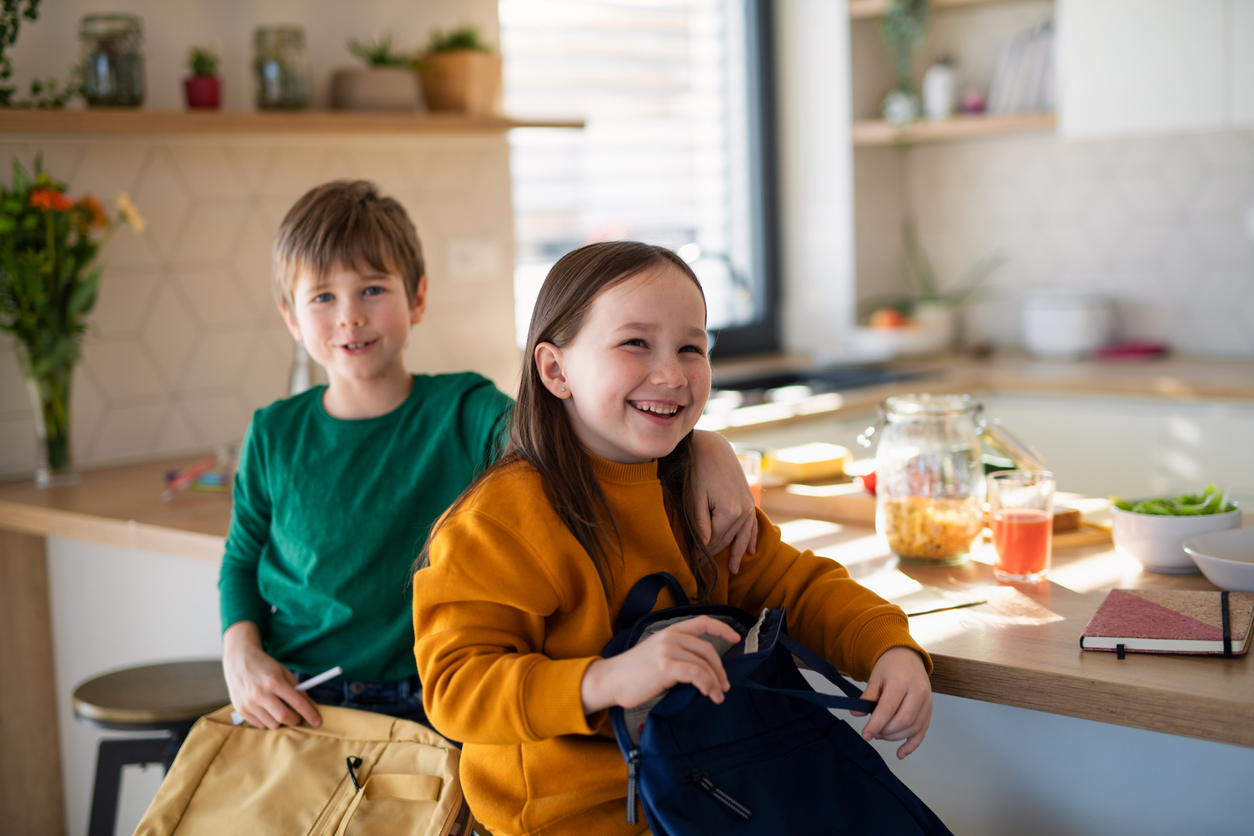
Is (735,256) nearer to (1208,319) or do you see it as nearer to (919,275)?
(919,275)

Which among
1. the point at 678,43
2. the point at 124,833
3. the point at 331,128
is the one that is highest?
the point at 678,43

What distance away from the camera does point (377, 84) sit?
2.57 m

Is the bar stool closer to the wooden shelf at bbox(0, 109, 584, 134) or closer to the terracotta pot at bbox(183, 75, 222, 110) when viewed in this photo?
the wooden shelf at bbox(0, 109, 584, 134)

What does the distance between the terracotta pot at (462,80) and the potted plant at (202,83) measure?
1.63 feet

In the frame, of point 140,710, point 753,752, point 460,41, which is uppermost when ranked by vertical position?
point 460,41

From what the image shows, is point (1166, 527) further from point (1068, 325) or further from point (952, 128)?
point (952, 128)

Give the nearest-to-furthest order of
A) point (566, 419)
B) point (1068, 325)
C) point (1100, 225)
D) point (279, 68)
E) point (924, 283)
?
point (566, 419), point (279, 68), point (1068, 325), point (1100, 225), point (924, 283)

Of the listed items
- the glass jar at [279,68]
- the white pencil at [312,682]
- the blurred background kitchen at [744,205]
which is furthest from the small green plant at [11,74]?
the white pencil at [312,682]

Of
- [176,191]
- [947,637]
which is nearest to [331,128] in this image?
[176,191]

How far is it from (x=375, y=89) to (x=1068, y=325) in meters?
2.10

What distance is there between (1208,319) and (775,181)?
4.46ft

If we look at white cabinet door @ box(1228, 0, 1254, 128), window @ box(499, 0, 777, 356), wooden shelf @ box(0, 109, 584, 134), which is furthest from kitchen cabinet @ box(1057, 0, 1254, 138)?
wooden shelf @ box(0, 109, 584, 134)

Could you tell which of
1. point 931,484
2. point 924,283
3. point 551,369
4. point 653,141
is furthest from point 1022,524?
point 924,283

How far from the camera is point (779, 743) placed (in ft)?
3.80
